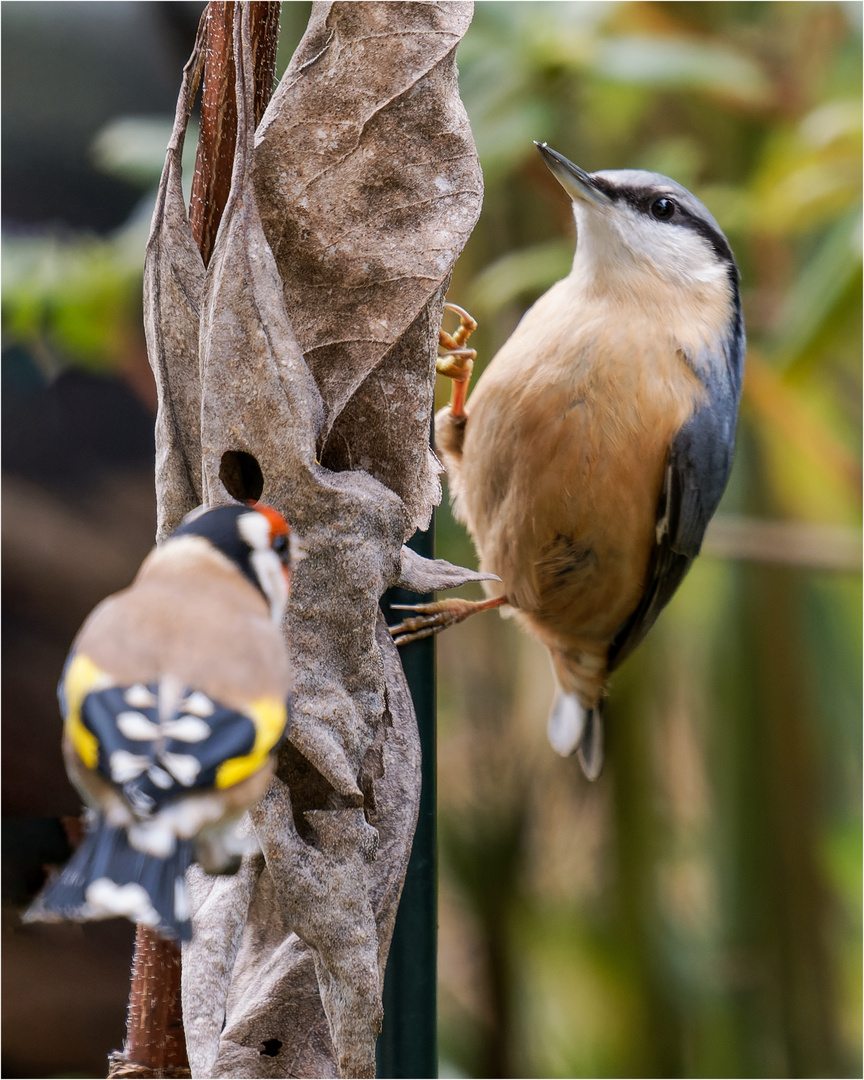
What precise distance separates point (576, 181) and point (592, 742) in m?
0.82

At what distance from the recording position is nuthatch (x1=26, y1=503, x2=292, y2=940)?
50 cm

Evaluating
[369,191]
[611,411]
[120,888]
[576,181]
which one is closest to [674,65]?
[576,181]

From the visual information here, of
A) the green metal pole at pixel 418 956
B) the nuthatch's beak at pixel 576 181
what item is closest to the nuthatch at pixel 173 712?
the green metal pole at pixel 418 956

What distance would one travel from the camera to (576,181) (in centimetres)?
121

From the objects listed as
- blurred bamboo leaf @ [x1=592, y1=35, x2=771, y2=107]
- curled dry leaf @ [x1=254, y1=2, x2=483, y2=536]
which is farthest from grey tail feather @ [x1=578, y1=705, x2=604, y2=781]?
curled dry leaf @ [x1=254, y1=2, x2=483, y2=536]

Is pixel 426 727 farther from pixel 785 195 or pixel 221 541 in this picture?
pixel 785 195

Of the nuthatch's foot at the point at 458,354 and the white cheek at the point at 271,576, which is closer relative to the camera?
the white cheek at the point at 271,576

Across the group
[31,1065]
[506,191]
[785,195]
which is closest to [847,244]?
[785,195]

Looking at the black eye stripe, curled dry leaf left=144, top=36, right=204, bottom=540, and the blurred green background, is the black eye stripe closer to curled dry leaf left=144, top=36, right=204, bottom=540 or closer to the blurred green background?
the blurred green background

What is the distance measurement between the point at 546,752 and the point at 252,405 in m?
1.79

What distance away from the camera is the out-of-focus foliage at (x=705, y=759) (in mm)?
2043

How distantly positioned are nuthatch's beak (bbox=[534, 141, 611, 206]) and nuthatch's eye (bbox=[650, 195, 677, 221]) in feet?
0.23

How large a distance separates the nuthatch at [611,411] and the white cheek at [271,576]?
60 centimetres

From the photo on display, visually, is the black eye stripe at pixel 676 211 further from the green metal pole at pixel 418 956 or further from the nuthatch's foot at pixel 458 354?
the green metal pole at pixel 418 956
